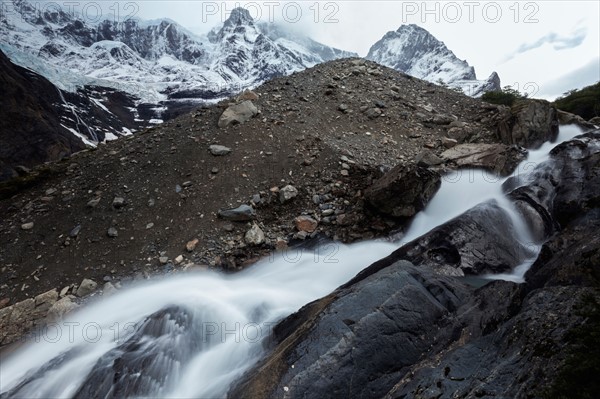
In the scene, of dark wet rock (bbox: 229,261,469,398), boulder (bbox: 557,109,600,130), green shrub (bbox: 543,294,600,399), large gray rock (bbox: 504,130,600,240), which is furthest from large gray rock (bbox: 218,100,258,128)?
boulder (bbox: 557,109,600,130)

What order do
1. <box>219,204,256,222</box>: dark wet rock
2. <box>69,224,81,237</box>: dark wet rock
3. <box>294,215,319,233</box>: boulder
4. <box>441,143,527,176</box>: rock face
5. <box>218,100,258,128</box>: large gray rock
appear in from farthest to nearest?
1. <box>218,100,258,128</box>: large gray rock
2. <box>441,143,527,176</box>: rock face
3. <box>219,204,256,222</box>: dark wet rock
4. <box>294,215,319,233</box>: boulder
5. <box>69,224,81,237</box>: dark wet rock

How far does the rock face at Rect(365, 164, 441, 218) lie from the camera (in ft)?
27.1

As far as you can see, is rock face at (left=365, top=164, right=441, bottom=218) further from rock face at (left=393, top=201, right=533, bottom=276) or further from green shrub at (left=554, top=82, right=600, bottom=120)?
green shrub at (left=554, top=82, right=600, bottom=120)

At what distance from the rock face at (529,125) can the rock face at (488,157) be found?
1.67 meters

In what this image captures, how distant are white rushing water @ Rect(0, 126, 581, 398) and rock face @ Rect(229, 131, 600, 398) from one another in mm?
1072

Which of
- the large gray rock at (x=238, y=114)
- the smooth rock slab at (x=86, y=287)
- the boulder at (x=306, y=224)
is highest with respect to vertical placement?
the large gray rock at (x=238, y=114)

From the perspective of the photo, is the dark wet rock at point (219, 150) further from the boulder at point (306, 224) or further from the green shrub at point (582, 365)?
the green shrub at point (582, 365)

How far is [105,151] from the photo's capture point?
1165 cm

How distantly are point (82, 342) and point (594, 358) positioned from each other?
7510 mm

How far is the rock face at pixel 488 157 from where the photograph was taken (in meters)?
9.73

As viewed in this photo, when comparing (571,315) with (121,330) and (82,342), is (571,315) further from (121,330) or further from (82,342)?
(82,342)

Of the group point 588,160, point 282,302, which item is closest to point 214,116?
point 282,302

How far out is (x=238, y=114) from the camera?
39.6 feet

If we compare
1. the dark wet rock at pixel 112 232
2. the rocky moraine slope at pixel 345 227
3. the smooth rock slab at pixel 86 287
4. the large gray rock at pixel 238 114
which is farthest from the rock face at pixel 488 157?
the smooth rock slab at pixel 86 287
